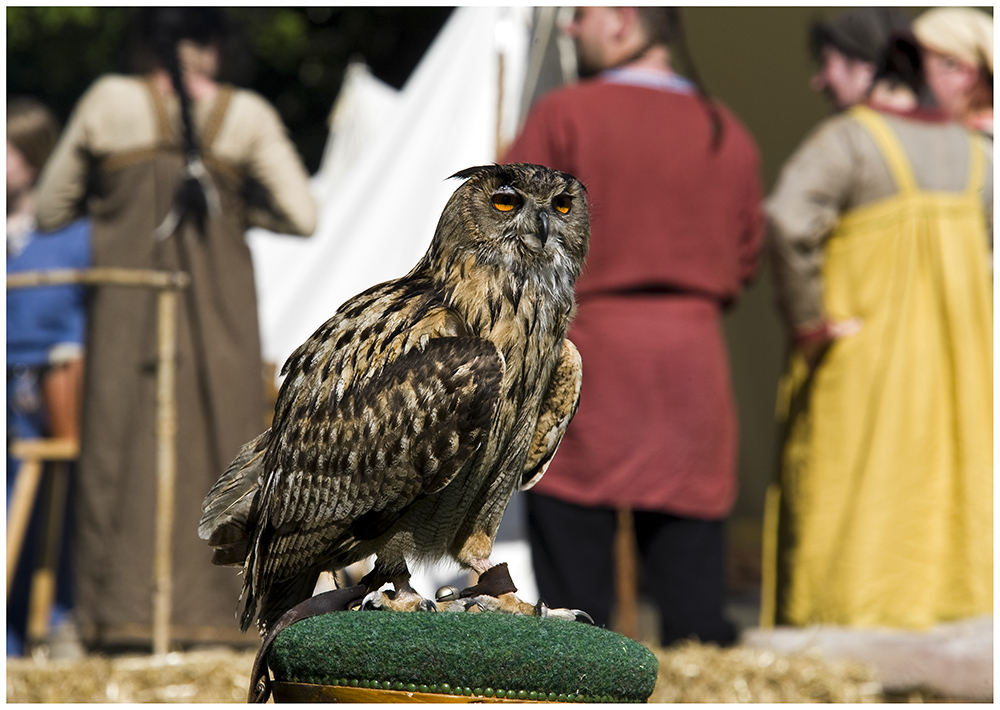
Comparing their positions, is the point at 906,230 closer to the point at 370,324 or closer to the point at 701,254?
the point at 701,254

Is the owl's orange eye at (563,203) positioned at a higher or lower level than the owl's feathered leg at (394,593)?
higher

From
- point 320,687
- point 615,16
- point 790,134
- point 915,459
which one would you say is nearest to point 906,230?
point 915,459

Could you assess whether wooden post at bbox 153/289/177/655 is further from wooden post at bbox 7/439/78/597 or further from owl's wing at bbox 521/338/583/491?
owl's wing at bbox 521/338/583/491

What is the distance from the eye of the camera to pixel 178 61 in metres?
4.15

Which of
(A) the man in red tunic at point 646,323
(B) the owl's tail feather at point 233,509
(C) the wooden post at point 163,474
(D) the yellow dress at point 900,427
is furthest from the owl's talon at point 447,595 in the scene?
(D) the yellow dress at point 900,427

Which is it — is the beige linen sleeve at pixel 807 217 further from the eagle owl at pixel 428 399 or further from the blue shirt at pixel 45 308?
the blue shirt at pixel 45 308

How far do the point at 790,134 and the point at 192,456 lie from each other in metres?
3.85

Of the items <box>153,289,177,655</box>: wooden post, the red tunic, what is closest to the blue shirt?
<box>153,289,177,655</box>: wooden post

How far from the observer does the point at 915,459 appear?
3977mm

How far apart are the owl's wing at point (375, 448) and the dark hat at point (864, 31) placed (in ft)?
10.00

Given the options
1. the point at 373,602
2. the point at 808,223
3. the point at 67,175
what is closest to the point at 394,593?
the point at 373,602

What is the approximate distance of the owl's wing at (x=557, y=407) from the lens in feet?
6.84

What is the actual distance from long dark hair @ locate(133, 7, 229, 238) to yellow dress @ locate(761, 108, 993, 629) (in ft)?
7.51

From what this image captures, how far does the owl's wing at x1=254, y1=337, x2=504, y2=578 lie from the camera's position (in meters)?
1.87
